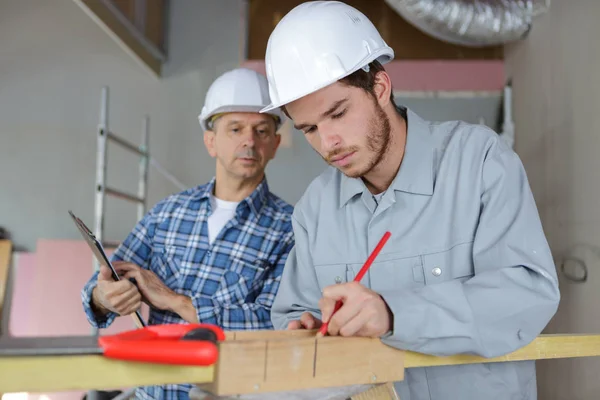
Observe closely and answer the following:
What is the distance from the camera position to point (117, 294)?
182cm

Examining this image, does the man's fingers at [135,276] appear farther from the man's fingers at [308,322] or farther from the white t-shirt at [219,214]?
the man's fingers at [308,322]

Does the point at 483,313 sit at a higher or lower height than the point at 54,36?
lower

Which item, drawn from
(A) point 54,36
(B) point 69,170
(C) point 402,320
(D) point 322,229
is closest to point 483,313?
(C) point 402,320

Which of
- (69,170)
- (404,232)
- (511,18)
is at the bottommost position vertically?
(404,232)

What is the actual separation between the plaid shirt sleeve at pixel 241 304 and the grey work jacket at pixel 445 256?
462 millimetres

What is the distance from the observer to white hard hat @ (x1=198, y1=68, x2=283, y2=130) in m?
2.26

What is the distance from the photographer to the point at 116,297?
5.97 ft

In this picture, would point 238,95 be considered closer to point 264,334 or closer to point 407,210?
point 407,210

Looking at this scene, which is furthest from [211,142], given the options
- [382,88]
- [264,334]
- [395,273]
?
[264,334]

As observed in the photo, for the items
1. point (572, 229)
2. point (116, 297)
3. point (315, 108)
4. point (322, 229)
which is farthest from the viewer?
point (572, 229)

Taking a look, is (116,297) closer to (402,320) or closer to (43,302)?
(402,320)

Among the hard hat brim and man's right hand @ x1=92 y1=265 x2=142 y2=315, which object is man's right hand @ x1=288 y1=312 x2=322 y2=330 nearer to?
the hard hat brim

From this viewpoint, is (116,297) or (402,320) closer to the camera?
(402,320)

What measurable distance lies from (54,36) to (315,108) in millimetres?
4463
